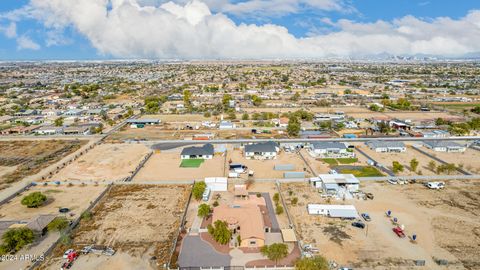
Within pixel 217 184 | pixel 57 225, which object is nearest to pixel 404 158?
pixel 217 184

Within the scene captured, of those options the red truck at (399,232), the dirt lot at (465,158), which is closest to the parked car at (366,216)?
the red truck at (399,232)

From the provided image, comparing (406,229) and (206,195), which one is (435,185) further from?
(206,195)

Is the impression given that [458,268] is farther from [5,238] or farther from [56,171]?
[56,171]

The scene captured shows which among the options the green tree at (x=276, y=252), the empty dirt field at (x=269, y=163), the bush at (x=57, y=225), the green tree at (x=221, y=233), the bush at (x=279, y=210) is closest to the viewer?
the green tree at (x=276, y=252)

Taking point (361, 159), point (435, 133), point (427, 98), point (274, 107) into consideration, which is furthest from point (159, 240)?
point (427, 98)

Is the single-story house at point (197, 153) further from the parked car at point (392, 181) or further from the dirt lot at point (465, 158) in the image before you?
the dirt lot at point (465, 158)

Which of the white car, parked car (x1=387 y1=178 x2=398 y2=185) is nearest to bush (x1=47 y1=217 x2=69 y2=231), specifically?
the white car
